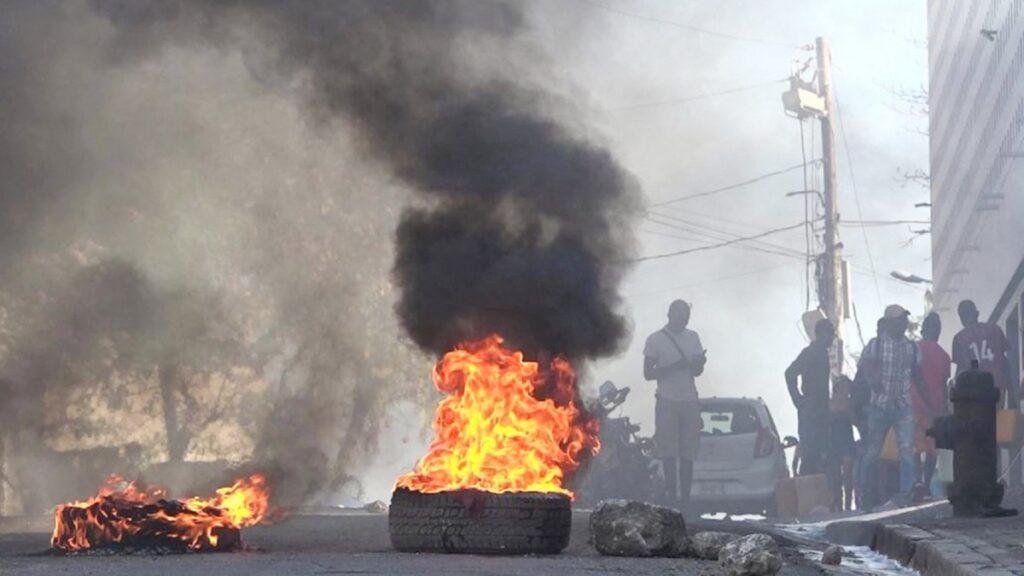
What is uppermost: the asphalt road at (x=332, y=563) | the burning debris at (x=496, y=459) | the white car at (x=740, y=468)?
the white car at (x=740, y=468)

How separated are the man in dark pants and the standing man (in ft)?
4.66

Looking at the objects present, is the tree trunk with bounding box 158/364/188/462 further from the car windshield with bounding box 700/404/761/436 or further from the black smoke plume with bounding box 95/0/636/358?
the black smoke plume with bounding box 95/0/636/358

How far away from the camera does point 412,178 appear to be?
12.9 meters

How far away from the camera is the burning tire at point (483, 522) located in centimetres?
1005

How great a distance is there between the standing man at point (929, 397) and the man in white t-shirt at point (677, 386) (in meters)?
2.12

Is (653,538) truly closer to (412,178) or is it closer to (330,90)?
(412,178)

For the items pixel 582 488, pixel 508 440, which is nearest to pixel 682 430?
pixel 582 488

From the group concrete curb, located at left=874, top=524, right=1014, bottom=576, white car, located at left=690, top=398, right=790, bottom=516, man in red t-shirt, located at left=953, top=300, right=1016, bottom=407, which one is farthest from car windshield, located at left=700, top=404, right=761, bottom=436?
concrete curb, located at left=874, top=524, right=1014, bottom=576

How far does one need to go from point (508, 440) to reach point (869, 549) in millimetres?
3811

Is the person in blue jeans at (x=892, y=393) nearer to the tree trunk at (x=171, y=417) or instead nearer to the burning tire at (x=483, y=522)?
the burning tire at (x=483, y=522)

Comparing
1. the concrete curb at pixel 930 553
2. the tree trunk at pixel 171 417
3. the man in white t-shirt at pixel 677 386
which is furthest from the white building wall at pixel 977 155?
the concrete curb at pixel 930 553

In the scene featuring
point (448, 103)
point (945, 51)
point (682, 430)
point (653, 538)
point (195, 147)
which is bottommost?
point (653, 538)

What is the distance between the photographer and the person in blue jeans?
1861cm

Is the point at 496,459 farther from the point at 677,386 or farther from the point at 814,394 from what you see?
the point at 814,394
